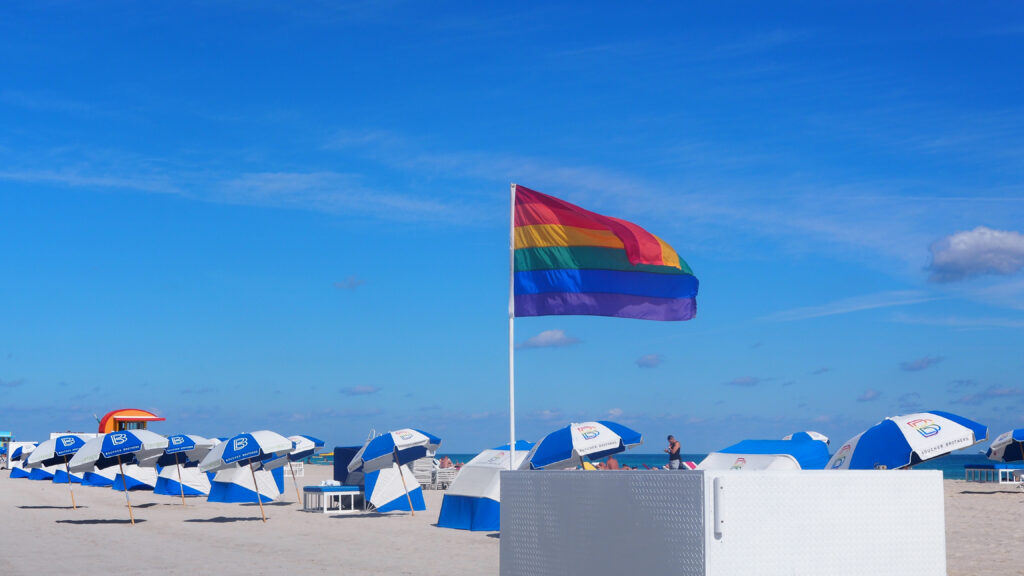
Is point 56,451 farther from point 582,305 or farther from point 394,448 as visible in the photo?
point 582,305

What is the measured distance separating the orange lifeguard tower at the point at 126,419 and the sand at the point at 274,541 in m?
32.9

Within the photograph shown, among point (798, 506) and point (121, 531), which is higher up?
point (798, 506)

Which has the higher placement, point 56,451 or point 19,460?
point 56,451

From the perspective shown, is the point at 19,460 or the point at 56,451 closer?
the point at 56,451

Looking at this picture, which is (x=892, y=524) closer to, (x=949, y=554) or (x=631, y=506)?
(x=631, y=506)

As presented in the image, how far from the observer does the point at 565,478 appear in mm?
6656

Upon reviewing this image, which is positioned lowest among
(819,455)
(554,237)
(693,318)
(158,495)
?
(158,495)

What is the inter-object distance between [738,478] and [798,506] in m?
0.44

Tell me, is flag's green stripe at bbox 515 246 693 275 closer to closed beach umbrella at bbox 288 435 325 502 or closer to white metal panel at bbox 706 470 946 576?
white metal panel at bbox 706 470 946 576

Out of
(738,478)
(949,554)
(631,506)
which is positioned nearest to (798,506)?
(738,478)

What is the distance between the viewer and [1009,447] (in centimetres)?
3244

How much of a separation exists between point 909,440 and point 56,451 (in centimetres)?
1906

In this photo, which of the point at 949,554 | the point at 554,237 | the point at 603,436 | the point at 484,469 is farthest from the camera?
the point at 484,469

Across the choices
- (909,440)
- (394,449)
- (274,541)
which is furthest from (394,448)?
(909,440)
